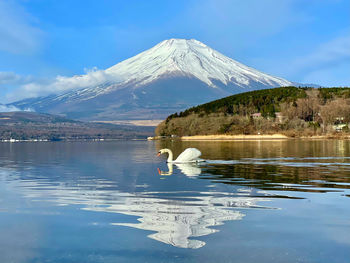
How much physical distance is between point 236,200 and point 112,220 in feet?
19.5

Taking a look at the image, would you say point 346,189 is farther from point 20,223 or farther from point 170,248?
point 20,223

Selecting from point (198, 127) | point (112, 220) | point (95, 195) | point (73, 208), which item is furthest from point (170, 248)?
point (198, 127)

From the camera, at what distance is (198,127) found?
194375mm

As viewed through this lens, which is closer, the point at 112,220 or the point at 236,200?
the point at 112,220

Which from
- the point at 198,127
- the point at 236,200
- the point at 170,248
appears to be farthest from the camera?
the point at 198,127

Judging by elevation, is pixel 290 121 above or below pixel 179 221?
above

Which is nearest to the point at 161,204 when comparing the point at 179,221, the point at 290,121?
the point at 179,221

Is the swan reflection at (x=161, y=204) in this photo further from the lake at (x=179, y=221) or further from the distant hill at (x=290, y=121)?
the distant hill at (x=290, y=121)

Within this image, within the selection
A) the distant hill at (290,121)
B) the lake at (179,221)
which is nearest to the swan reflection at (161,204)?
the lake at (179,221)

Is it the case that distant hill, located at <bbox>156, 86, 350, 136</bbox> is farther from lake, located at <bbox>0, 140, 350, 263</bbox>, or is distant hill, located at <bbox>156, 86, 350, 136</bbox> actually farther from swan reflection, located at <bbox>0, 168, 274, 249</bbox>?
swan reflection, located at <bbox>0, 168, 274, 249</bbox>

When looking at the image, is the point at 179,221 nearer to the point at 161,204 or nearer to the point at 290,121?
the point at 161,204

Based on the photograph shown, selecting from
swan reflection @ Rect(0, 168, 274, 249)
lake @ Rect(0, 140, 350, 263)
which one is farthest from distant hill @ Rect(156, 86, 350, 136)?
swan reflection @ Rect(0, 168, 274, 249)

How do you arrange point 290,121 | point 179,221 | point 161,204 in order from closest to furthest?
point 179,221, point 161,204, point 290,121

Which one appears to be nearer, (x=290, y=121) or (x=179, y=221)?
(x=179, y=221)
